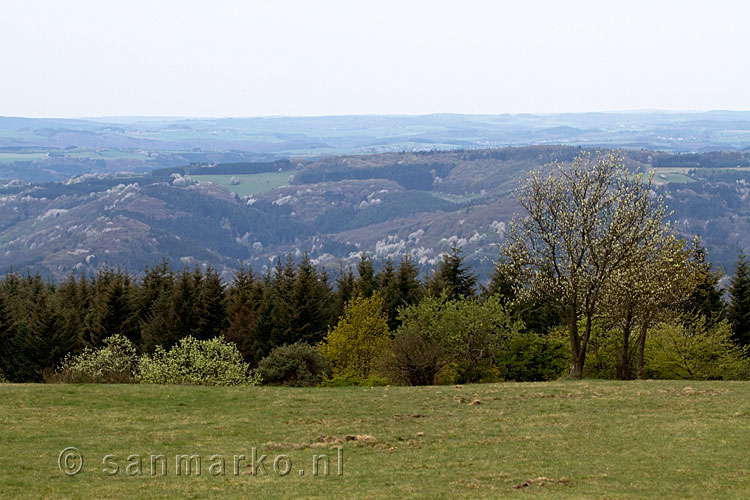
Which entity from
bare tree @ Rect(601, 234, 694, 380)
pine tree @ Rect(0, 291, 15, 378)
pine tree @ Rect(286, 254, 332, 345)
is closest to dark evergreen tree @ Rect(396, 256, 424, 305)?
pine tree @ Rect(286, 254, 332, 345)

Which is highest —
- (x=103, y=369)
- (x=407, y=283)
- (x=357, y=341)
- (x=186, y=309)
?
(x=407, y=283)

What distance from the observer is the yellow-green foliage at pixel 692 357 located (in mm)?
59500

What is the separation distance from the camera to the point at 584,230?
152 feet

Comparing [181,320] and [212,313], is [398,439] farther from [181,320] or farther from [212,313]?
[212,313]

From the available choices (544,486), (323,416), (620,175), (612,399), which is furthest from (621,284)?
(544,486)

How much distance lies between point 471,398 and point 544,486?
16078mm

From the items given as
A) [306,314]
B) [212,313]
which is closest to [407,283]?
[306,314]

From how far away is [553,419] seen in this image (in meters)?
31.8

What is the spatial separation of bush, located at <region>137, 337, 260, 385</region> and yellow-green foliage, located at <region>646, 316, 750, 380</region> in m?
33.0

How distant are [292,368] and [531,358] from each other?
67.3 ft

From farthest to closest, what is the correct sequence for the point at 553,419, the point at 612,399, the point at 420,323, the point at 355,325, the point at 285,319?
the point at 285,319, the point at 355,325, the point at 420,323, the point at 612,399, the point at 553,419

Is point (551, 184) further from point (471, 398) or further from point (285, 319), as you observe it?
point (285, 319)

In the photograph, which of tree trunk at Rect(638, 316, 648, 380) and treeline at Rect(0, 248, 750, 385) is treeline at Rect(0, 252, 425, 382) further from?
tree trunk at Rect(638, 316, 648, 380)

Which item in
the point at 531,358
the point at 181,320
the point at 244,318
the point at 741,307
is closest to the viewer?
the point at 531,358
